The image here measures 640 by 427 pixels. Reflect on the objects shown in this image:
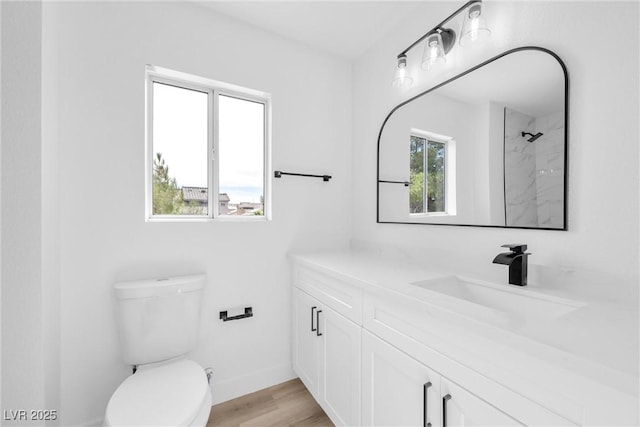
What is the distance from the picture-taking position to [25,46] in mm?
973

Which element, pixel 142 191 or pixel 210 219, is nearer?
pixel 142 191

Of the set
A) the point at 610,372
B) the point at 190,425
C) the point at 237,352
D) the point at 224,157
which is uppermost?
the point at 224,157

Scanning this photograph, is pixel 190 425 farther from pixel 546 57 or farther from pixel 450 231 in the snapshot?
pixel 546 57

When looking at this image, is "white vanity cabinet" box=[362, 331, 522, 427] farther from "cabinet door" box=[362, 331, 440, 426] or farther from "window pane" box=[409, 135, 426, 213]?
"window pane" box=[409, 135, 426, 213]

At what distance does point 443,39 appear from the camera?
138cm

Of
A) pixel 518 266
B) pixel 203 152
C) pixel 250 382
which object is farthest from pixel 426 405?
pixel 203 152

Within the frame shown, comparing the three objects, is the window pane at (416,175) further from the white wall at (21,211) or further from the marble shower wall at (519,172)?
the white wall at (21,211)

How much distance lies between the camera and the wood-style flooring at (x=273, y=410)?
4.87 ft

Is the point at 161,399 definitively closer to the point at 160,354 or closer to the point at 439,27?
the point at 160,354

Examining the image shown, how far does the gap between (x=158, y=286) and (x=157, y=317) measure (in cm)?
16

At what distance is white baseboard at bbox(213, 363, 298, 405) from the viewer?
1644mm

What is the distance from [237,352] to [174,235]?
86 cm

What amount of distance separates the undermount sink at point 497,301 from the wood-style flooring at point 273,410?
42.2 inches

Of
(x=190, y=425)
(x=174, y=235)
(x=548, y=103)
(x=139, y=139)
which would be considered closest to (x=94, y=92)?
(x=139, y=139)
